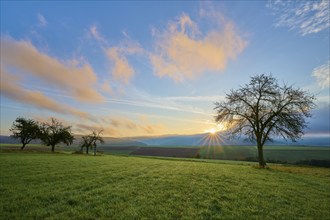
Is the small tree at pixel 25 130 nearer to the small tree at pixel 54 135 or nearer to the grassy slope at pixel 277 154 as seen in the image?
the small tree at pixel 54 135

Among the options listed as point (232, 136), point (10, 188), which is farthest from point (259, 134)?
point (10, 188)

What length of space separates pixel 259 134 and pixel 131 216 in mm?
34868

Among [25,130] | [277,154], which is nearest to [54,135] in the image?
[25,130]

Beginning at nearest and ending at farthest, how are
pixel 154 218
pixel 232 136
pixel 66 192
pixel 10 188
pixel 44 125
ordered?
pixel 154 218, pixel 66 192, pixel 10 188, pixel 232 136, pixel 44 125

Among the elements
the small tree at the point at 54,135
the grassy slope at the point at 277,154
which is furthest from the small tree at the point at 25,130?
the grassy slope at the point at 277,154

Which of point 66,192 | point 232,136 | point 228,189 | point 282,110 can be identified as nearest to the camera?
point 66,192

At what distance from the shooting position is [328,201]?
13.5m

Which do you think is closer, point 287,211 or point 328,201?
point 287,211

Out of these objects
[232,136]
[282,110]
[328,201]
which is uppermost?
[282,110]

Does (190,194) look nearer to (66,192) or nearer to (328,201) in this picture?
(66,192)

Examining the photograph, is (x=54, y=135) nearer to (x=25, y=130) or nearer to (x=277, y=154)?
(x=25, y=130)

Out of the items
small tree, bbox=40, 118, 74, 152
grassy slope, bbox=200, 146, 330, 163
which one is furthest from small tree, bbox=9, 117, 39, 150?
grassy slope, bbox=200, 146, 330, 163

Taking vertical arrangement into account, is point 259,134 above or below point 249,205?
above

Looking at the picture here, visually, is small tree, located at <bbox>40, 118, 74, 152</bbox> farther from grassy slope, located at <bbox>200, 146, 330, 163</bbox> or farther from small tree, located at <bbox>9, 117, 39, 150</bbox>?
grassy slope, located at <bbox>200, 146, 330, 163</bbox>
